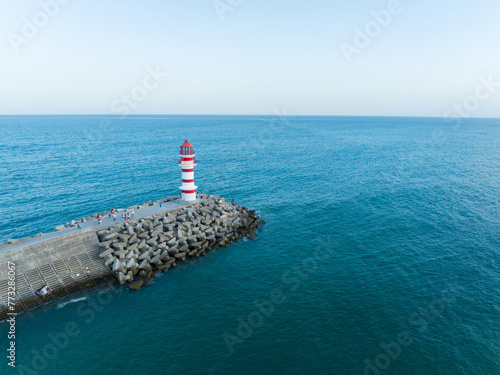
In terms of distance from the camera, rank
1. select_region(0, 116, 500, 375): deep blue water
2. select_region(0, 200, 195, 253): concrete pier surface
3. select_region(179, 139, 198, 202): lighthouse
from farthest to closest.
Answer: select_region(179, 139, 198, 202): lighthouse
select_region(0, 200, 195, 253): concrete pier surface
select_region(0, 116, 500, 375): deep blue water

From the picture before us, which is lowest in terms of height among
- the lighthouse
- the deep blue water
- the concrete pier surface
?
the deep blue water

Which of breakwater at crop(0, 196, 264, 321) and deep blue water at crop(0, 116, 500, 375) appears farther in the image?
breakwater at crop(0, 196, 264, 321)

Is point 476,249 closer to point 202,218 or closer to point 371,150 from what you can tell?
point 202,218

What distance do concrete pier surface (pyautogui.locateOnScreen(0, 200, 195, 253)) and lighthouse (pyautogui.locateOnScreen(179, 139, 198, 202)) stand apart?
50.0 inches

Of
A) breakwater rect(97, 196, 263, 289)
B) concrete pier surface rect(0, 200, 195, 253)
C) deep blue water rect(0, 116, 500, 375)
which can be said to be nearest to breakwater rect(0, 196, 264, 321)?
breakwater rect(97, 196, 263, 289)

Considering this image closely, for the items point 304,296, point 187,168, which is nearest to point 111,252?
point 187,168

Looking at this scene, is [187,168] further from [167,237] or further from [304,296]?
[304,296]

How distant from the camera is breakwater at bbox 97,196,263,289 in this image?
30.2 metres

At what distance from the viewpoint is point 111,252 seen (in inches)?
1214

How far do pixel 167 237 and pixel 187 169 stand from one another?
36.9 feet

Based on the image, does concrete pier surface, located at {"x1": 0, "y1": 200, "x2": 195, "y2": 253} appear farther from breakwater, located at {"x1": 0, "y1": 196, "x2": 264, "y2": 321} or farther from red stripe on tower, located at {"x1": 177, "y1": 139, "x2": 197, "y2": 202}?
red stripe on tower, located at {"x1": 177, "y1": 139, "x2": 197, "y2": 202}

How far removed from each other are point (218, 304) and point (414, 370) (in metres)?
16.1

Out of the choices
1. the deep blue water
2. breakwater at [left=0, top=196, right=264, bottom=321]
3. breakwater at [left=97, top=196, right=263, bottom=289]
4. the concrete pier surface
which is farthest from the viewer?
breakwater at [left=97, top=196, right=263, bottom=289]

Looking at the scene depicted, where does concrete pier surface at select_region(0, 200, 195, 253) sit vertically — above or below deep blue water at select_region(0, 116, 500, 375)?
above
